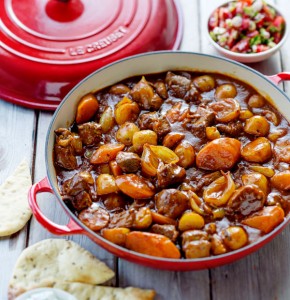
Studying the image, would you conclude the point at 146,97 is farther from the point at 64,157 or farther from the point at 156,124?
the point at 64,157

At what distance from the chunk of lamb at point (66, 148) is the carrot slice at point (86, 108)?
6.5 inches

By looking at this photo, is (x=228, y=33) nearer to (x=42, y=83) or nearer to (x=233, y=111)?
(x=233, y=111)

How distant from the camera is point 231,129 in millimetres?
3180

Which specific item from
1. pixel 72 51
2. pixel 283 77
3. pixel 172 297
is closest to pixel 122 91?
pixel 72 51

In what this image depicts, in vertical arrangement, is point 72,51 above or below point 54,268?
above

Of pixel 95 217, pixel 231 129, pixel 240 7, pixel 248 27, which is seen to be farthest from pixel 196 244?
pixel 240 7

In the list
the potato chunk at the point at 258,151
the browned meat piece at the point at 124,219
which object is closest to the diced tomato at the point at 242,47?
the potato chunk at the point at 258,151

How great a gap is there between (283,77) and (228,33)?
2.26 ft

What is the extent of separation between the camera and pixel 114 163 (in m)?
3.08

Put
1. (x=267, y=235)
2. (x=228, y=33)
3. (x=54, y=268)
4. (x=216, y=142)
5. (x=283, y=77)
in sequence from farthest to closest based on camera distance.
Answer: (x=228, y=33), (x=283, y=77), (x=216, y=142), (x=54, y=268), (x=267, y=235)

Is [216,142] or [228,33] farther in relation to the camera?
[228,33]

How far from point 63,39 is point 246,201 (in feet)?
5.24

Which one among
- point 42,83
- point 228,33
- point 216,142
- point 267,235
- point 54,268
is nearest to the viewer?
point 267,235

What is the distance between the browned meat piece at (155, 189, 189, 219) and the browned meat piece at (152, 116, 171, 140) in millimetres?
410
